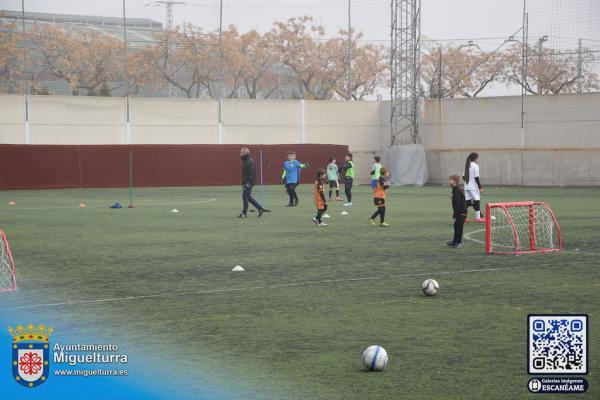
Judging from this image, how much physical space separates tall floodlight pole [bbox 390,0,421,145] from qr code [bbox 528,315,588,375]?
148ft

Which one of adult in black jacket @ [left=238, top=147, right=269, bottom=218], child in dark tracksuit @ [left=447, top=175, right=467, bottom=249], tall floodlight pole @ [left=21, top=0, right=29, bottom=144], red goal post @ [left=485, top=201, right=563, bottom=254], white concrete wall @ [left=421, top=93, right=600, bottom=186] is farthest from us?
tall floodlight pole @ [left=21, top=0, right=29, bottom=144]

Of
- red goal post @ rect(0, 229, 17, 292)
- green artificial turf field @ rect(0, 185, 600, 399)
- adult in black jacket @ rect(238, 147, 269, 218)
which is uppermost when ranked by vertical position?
adult in black jacket @ rect(238, 147, 269, 218)

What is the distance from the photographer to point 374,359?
28.9 feet

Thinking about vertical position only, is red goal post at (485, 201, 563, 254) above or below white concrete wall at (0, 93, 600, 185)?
below

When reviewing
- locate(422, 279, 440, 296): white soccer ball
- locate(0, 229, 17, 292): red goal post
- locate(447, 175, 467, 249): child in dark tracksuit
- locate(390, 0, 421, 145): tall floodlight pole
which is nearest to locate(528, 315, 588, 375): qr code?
locate(422, 279, 440, 296): white soccer ball

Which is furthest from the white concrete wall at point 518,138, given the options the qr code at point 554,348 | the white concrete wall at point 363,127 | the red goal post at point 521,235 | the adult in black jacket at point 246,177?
the qr code at point 554,348

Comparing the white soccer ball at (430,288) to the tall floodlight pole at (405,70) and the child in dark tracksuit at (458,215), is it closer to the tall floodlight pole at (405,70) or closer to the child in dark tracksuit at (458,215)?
the child in dark tracksuit at (458,215)

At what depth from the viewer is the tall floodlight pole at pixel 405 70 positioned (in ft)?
175

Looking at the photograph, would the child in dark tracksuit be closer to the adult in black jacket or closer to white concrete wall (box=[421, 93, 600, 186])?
the adult in black jacket

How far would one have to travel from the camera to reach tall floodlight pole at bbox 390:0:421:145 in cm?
5322

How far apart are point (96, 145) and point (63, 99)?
13.6ft

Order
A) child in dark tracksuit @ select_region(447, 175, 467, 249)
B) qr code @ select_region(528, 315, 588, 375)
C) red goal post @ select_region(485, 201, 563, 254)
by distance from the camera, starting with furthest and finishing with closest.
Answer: child in dark tracksuit @ select_region(447, 175, 467, 249)
red goal post @ select_region(485, 201, 563, 254)
qr code @ select_region(528, 315, 588, 375)

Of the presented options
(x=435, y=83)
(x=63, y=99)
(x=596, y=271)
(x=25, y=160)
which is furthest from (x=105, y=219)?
(x=435, y=83)

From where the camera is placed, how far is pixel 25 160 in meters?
47.1
